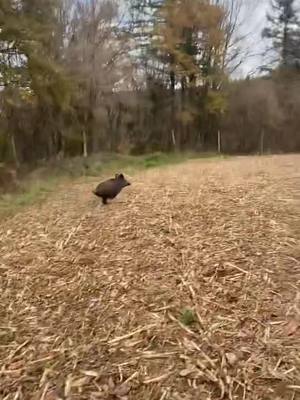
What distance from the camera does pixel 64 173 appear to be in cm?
1235

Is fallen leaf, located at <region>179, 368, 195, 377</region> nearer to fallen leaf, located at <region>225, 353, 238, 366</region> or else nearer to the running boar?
fallen leaf, located at <region>225, 353, 238, 366</region>

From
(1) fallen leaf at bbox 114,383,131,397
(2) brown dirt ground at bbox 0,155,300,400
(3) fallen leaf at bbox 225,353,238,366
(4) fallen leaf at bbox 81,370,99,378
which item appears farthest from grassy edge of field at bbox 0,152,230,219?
(3) fallen leaf at bbox 225,353,238,366

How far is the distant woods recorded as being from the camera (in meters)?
16.0

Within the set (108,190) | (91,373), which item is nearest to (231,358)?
(91,373)

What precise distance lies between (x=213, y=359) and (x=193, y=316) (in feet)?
1.54

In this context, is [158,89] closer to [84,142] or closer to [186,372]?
[84,142]

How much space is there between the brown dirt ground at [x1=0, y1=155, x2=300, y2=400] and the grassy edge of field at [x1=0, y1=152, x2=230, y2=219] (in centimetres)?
212

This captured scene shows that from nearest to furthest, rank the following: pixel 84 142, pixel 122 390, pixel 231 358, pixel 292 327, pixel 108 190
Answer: pixel 122 390
pixel 231 358
pixel 292 327
pixel 108 190
pixel 84 142

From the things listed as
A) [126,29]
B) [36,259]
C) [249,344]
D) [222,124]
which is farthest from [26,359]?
[222,124]

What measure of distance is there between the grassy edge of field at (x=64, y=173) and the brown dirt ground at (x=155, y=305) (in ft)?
6.94

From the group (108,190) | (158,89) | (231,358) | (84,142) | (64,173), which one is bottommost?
(64,173)

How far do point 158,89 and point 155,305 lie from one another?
18.9 metres

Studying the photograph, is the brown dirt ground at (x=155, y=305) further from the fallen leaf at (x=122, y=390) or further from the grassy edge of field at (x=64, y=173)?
the grassy edge of field at (x=64, y=173)

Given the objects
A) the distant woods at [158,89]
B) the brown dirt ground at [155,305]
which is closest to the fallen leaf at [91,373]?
the brown dirt ground at [155,305]
